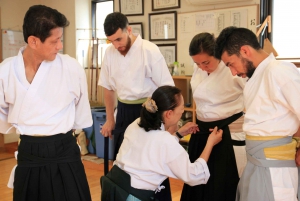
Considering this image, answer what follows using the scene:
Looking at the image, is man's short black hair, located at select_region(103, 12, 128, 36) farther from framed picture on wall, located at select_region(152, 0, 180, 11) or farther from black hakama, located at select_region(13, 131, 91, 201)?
framed picture on wall, located at select_region(152, 0, 180, 11)

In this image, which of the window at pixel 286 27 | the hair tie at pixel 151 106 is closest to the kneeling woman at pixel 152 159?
the hair tie at pixel 151 106

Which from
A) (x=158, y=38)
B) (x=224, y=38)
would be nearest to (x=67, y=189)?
(x=224, y=38)

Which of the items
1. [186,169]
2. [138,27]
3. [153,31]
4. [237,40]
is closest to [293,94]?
[237,40]

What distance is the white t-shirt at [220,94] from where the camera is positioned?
6.77 feet

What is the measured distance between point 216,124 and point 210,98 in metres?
0.15

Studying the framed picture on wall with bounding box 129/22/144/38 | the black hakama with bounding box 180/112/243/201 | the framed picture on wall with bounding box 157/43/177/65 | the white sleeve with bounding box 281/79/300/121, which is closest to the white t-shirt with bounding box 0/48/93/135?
the black hakama with bounding box 180/112/243/201

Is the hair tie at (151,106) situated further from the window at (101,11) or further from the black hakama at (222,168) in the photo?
the window at (101,11)

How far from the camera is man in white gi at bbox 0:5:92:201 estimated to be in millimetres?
1626

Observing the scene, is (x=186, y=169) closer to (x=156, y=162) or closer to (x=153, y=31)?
(x=156, y=162)

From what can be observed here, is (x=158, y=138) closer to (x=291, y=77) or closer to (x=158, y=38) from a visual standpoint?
(x=291, y=77)

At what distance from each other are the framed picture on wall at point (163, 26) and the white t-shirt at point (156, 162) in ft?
8.53

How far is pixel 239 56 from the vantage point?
→ 5.31ft

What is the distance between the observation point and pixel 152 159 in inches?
68.6

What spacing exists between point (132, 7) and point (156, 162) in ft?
10.6
